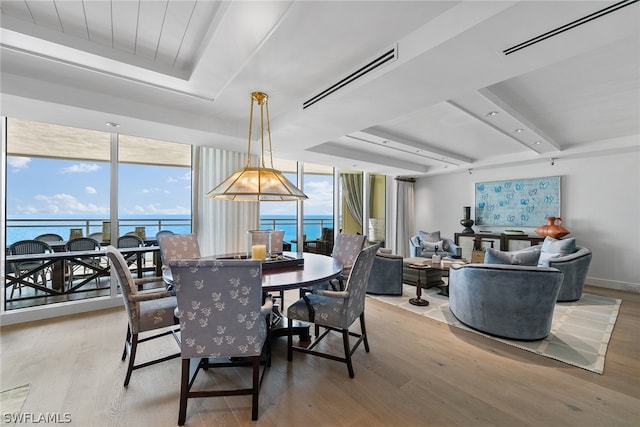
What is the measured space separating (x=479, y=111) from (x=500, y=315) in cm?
228

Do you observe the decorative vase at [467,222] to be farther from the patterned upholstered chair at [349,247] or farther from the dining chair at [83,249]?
the dining chair at [83,249]

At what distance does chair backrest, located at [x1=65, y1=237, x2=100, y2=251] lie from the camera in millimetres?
3726

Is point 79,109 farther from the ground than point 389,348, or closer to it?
farther from the ground

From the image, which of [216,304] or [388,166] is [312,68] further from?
[388,166]

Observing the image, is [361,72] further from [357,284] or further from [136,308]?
[136,308]

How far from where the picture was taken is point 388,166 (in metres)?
5.88

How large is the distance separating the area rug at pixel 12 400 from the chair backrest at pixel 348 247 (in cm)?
289

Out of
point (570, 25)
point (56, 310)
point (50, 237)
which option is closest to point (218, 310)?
point (570, 25)

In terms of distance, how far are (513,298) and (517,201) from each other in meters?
4.00

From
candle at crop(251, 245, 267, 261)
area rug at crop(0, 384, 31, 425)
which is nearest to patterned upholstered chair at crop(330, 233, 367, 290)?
candle at crop(251, 245, 267, 261)

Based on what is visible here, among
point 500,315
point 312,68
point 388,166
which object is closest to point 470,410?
point 500,315

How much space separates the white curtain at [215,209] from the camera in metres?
4.20

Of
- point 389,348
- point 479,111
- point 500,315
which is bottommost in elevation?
point 389,348

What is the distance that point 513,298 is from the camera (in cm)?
265
